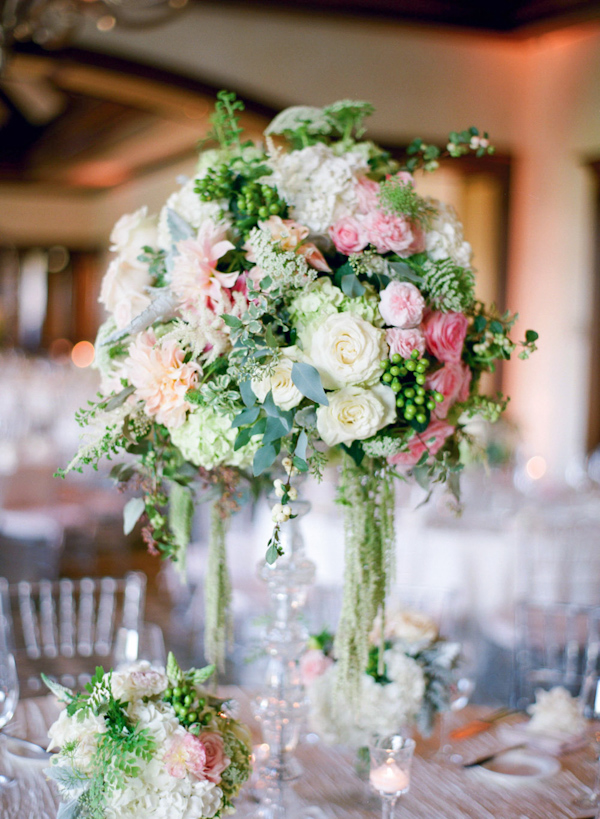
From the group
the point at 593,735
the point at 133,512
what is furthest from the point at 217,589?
the point at 593,735

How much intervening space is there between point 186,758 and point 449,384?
673 millimetres

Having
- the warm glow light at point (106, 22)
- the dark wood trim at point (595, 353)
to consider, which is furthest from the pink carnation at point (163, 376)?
the dark wood trim at point (595, 353)

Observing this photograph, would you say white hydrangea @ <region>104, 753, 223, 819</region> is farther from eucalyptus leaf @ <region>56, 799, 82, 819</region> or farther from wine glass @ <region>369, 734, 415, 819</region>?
wine glass @ <region>369, 734, 415, 819</region>

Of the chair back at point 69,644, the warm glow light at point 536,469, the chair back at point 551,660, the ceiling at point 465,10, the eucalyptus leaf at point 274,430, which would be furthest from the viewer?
the ceiling at point 465,10

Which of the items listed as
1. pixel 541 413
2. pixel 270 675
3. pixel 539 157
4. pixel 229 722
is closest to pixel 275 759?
pixel 270 675

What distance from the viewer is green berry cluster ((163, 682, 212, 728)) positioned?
124 cm

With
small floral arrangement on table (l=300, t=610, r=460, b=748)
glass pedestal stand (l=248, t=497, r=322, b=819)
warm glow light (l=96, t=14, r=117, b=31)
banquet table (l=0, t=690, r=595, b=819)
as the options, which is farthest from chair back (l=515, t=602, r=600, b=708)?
warm glow light (l=96, t=14, r=117, b=31)

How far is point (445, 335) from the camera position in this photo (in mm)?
1319

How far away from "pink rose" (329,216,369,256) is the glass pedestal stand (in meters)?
0.46

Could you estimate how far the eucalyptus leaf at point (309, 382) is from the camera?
3.97 feet

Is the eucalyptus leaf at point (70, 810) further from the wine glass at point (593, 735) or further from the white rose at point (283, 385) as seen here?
the wine glass at point (593, 735)

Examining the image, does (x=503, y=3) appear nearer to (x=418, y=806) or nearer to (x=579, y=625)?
(x=579, y=625)

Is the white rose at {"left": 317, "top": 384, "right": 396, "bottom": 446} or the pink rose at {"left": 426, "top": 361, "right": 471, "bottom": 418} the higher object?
the pink rose at {"left": 426, "top": 361, "right": 471, "bottom": 418}

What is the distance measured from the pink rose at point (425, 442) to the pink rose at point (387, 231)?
11.3 inches
